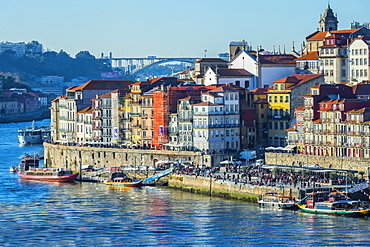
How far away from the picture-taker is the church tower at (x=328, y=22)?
155 meters

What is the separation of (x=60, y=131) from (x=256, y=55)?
91.7 ft

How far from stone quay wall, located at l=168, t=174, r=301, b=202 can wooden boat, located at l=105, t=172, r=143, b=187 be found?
11.7 feet

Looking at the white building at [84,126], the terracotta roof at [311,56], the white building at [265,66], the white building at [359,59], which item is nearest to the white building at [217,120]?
the white building at [265,66]

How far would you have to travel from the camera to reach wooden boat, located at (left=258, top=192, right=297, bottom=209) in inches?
3698

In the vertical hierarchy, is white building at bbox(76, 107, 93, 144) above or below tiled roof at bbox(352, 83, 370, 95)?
below

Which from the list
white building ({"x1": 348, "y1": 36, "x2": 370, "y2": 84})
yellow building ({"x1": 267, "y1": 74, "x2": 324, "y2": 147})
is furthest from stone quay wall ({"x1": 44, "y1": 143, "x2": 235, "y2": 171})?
white building ({"x1": 348, "y1": 36, "x2": 370, "y2": 84})

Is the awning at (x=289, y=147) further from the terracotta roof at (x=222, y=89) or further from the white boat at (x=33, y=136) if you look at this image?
the white boat at (x=33, y=136)

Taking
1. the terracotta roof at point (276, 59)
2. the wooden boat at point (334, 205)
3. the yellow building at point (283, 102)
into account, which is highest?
the terracotta roof at point (276, 59)

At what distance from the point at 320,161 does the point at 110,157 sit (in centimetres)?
2849

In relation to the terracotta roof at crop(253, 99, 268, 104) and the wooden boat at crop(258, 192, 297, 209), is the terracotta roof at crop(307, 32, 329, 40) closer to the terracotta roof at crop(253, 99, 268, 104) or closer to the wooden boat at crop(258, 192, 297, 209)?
the terracotta roof at crop(253, 99, 268, 104)

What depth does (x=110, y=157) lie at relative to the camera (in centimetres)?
12675

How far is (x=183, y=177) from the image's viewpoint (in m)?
110

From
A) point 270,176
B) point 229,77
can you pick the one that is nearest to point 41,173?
point 229,77

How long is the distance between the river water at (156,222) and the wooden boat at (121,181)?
341 centimetres
